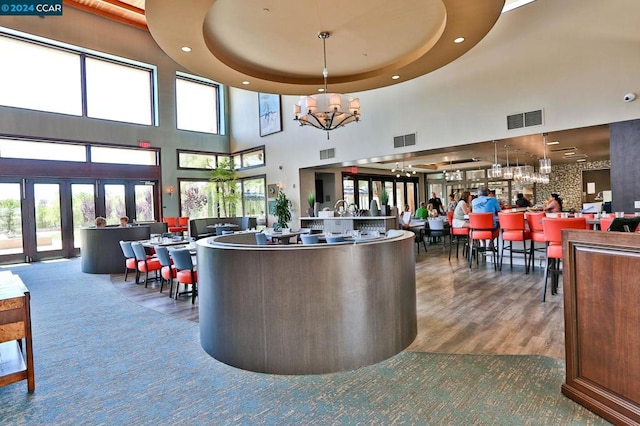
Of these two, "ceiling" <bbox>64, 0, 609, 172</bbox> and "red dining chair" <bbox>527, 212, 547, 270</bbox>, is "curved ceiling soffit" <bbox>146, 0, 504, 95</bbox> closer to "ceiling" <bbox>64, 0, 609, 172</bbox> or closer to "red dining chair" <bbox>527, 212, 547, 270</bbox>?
"ceiling" <bbox>64, 0, 609, 172</bbox>

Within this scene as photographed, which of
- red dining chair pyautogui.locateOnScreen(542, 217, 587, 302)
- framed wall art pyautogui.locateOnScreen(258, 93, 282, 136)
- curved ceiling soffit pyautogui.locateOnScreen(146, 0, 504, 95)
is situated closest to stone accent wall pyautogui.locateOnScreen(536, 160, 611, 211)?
curved ceiling soffit pyautogui.locateOnScreen(146, 0, 504, 95)

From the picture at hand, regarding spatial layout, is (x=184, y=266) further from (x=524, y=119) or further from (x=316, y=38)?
(x=524, y=119)

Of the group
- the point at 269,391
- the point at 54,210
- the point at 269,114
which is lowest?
the point at 269,391

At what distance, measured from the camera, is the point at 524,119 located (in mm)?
7223

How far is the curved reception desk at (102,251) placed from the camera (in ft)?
25.7

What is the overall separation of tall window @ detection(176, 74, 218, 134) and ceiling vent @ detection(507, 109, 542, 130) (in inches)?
442

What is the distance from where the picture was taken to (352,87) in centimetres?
815

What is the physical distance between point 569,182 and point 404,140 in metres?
8.59

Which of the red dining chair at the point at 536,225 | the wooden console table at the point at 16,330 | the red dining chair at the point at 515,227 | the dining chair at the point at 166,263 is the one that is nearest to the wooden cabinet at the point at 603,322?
the wooden console table at the point at 16,330

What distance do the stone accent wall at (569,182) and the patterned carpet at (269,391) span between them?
1325 cm

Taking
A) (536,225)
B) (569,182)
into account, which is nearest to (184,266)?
(536,225)

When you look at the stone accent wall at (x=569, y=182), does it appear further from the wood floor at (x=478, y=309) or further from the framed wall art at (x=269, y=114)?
the framed wall art at (x=269, y=114)

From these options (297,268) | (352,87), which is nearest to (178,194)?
(352,87)

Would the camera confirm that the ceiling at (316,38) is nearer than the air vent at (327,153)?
Yes
